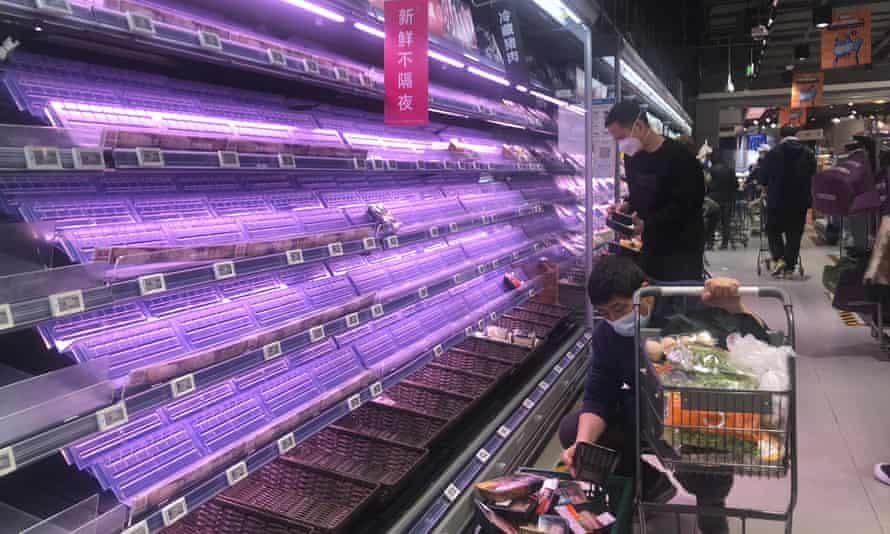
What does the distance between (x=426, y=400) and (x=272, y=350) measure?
1.25 meters

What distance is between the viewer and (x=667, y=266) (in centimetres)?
404

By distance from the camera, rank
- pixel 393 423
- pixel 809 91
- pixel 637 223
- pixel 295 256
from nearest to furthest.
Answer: pixel 295 256
pixel 393 423
pixel 637 223
pixel 809 91

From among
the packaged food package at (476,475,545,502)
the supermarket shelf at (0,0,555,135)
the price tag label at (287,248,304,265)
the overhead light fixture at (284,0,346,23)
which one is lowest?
the packaged food package at (476,475,545,502)

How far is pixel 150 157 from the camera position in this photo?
1.68 m

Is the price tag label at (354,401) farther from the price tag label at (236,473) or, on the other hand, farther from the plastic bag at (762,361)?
the plastic bag at (762,361)

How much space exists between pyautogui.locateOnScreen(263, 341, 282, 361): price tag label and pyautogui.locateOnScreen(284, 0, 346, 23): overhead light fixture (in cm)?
114

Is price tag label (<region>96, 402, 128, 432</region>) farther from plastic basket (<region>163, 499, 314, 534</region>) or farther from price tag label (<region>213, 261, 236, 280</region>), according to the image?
plastic basket (<region>163, 499, 314, 534</region>)

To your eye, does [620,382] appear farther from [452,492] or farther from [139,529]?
[139,529]

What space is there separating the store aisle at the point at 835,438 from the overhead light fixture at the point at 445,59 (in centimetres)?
236

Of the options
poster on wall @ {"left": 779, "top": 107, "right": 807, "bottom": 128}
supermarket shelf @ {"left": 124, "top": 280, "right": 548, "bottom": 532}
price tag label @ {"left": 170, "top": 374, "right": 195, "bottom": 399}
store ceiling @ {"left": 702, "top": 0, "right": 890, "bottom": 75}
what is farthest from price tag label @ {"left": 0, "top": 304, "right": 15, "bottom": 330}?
poster on wall @ {"left": 779, "top": 107, "right": 807, "bottom": 128}

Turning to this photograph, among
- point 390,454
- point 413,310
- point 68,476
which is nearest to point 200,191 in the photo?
point 68,476

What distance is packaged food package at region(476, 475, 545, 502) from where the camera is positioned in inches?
95.8

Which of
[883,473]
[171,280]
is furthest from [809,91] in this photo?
[171,280]

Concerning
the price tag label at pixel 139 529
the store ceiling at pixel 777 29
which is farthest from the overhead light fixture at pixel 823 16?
the price tag label at pixel 139 529
